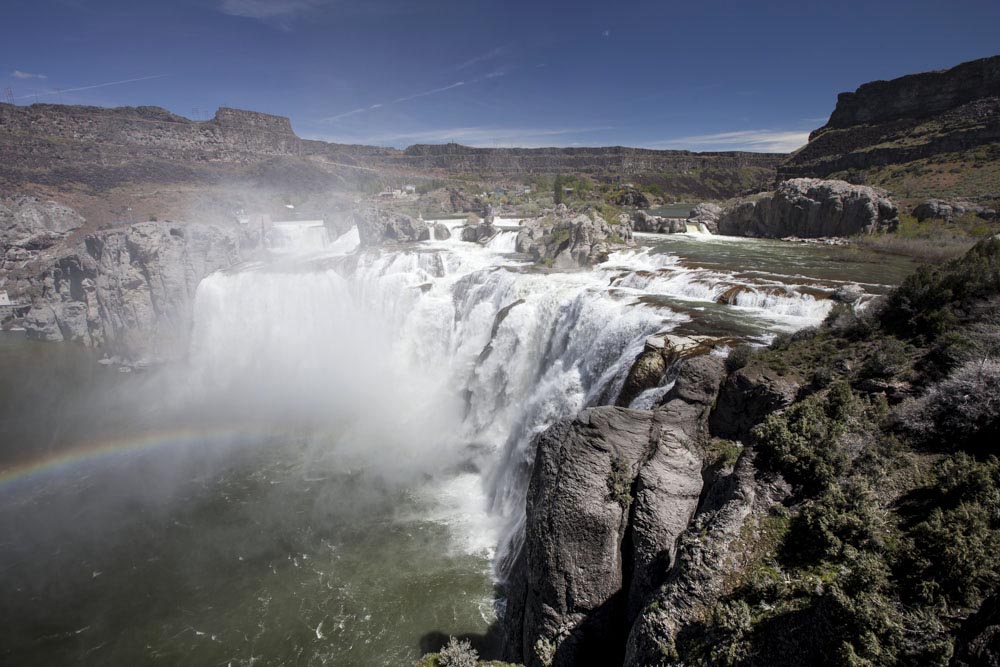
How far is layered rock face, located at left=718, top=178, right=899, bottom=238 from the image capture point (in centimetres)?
3362

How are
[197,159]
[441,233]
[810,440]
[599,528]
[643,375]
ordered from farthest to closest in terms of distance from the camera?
[197,159] < [441,233] < [643,375] < [599,528] < [810,440]

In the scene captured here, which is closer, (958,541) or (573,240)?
(958,541)

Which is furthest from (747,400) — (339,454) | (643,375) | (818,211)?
(818,211)

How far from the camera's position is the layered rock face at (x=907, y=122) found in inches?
2264

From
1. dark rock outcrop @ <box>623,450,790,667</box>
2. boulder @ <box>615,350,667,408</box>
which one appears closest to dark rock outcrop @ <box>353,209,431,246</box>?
boulder @ <box>615,350,667,408</box>

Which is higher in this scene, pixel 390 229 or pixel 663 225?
pixel 663 225

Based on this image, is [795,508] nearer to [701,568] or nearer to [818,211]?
[701,568]

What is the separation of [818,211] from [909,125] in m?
57.1

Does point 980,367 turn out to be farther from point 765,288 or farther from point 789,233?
point 789,233

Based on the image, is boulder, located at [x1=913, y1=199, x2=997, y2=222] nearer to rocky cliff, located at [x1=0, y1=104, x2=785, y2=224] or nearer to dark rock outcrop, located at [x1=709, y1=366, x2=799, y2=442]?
dark rock outcrop, located at [x1=709, y1=366, x2=799, y2=442]

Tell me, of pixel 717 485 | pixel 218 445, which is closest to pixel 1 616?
pixel 218 445

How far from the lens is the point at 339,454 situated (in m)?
19.3

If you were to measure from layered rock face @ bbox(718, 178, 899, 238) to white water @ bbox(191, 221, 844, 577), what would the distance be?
20130mm

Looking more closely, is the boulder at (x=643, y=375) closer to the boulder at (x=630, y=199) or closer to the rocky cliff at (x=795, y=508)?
the rocky cliff at (x=795, y=508)
